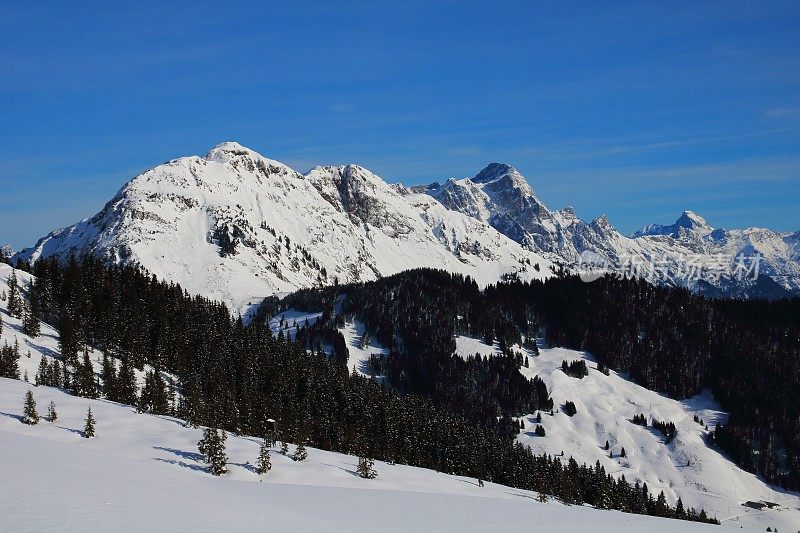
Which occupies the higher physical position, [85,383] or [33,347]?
[33,347]

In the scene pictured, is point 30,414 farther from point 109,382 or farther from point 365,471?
point 109,382

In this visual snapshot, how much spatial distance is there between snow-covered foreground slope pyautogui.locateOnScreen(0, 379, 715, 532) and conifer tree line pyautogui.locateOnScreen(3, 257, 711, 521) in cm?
2245

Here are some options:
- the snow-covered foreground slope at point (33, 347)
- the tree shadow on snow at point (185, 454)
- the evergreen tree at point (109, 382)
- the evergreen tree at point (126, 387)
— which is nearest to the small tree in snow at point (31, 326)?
the snow-covered foreground slope at point (33, 347)

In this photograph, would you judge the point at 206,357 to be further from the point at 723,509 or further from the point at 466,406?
the point at 723,509

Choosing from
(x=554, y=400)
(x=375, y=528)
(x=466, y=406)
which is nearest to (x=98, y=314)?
(x=375, y=528)

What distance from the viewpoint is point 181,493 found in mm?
30766

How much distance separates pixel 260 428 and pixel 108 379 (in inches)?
808

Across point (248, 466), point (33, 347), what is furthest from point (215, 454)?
point (33, 347)

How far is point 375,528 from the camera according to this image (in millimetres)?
29438

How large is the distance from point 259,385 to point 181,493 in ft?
260

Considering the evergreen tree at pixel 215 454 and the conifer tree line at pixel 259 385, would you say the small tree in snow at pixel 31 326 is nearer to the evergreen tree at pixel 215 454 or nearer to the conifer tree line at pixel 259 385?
the conifer tree line at pixel 259 385

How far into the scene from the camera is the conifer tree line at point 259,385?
8944cm

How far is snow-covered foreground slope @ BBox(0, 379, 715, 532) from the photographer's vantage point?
74.3ft

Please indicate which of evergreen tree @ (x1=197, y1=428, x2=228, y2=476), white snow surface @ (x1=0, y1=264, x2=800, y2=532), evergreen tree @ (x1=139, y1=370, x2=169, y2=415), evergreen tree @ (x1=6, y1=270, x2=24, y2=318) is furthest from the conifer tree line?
evergreen tree @ (x1=197, y1=428, x2=228, y2=476)
